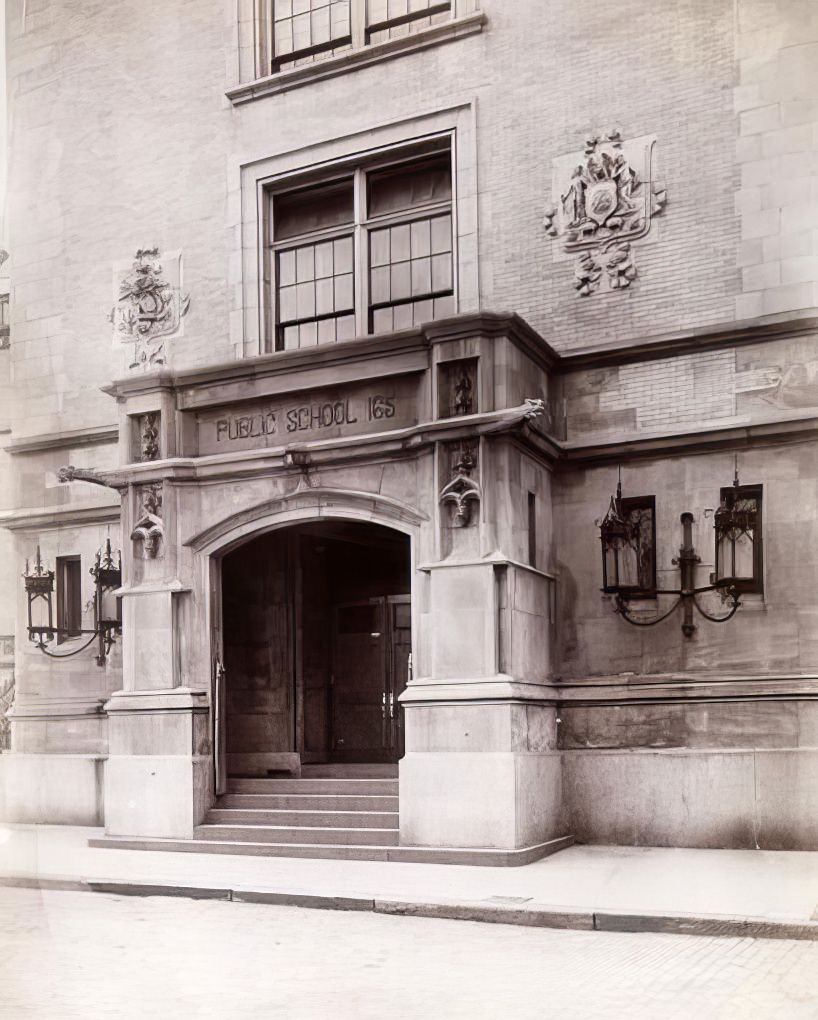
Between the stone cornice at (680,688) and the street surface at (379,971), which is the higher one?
the stone cornice at (680,688)

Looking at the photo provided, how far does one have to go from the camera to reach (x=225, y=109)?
37.5 ft

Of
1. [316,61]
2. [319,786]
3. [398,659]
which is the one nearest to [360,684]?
[398,659]

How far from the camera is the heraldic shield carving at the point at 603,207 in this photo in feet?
34.6

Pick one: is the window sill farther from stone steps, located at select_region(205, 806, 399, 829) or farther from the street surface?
the street surface

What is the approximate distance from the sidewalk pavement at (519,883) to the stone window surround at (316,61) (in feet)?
22.0

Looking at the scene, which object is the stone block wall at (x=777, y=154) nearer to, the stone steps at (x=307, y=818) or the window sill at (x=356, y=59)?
the window sill at (x=356, y=59)

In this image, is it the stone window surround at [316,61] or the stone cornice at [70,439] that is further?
the stone cornice at [70,439]

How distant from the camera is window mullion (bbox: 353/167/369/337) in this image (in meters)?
11.6

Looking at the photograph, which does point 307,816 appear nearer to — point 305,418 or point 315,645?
point 315,645

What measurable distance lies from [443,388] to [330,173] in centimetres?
284

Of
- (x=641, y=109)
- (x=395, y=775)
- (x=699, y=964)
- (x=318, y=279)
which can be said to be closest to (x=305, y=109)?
(x=318, y=279)

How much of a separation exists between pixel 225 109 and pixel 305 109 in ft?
2.42

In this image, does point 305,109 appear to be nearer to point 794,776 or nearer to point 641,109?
point 641,109

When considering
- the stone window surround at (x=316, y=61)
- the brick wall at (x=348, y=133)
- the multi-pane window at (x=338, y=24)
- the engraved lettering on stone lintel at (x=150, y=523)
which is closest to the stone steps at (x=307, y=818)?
the engraved lettering on stone lintel at (x=150, y=523)
